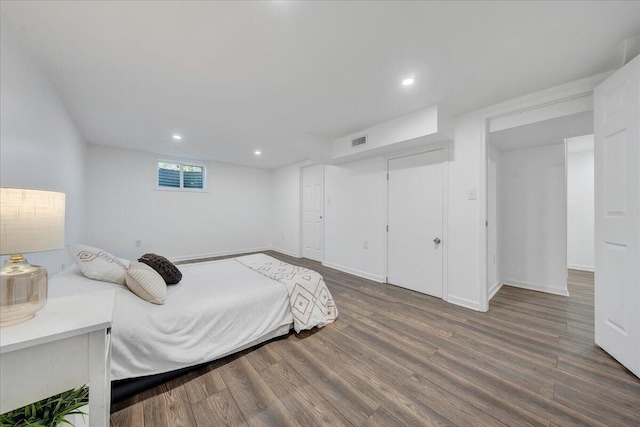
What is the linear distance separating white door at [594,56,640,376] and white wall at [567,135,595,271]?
3.40 meters

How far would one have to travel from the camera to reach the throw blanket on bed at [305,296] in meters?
2.19

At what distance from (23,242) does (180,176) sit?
4.96 metres

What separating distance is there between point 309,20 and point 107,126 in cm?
357

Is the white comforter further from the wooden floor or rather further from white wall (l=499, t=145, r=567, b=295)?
white wall (l=499, t=145, r=567, b=295)

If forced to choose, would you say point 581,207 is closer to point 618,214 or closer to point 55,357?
point 618,214

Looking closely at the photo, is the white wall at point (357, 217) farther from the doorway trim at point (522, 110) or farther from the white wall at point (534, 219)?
the white wall at point (534, 219)

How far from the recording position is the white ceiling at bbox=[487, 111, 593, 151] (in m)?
2.41

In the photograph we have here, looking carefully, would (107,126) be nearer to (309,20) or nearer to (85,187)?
(85,187)

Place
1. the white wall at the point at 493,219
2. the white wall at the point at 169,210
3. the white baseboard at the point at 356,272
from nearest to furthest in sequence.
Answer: the white wall at the point at 493,219 → the white baseboard at the point at 356,272 → the white wall at the point at 169,210

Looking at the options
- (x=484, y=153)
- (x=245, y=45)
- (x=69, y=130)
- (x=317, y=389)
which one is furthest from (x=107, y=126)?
(x=484, y=153)

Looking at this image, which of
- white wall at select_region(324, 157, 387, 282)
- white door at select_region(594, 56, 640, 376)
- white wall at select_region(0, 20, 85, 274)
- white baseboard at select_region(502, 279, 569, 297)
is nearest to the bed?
white wall at select_region(0, 20, 85, 274)

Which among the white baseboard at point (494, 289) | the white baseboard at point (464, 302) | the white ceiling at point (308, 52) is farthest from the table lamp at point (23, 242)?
the white baseboard at point (494, 289)

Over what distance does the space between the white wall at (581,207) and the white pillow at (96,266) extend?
6938 mm

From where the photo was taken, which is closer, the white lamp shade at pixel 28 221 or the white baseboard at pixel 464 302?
the white lamp shade at pixel 28 221
